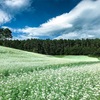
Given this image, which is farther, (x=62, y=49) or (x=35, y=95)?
(x=62, y=49)

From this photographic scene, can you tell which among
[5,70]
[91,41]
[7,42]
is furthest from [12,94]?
[91,41]

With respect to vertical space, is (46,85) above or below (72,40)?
below

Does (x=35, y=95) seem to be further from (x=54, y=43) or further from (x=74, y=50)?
(x=54, y=43)

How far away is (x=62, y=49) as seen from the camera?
4719 inches

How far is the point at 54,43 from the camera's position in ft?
409

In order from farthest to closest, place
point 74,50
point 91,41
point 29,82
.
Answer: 1. point 91,41
2. point 74,50
3. point 29,82

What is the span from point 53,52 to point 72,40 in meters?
18.0

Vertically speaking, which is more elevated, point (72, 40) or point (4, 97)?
point (72, 40)

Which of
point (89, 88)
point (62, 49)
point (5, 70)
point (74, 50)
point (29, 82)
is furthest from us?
point (62, 49)

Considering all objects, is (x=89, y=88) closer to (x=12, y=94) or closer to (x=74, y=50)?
(x=12, y=94)

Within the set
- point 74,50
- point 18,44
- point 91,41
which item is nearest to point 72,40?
point 91,41

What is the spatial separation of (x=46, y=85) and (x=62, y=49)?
10812cm

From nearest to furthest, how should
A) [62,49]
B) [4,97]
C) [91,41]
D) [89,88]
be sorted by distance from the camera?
[4,97] → [89,88] → [62,49] → [91,41]

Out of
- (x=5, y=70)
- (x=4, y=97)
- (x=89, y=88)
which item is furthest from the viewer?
(x=5, y=70)
